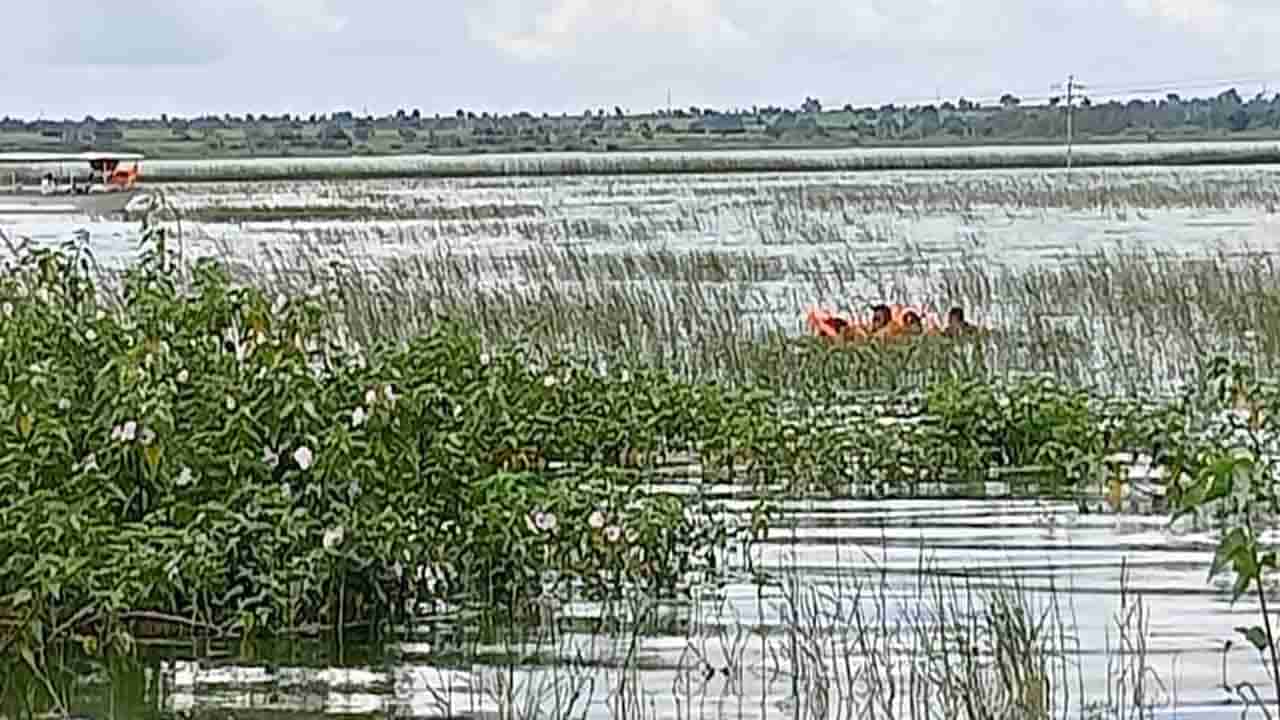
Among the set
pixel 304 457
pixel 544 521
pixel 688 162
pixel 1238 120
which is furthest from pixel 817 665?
pixel 1238 120

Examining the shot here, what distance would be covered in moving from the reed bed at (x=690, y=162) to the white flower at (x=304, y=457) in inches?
2822

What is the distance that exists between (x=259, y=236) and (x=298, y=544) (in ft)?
104

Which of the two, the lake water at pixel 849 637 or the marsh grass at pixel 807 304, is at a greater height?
the marsh grass at pixel 807 304

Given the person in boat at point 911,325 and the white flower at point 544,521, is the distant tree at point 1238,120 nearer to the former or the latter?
the person in boat at point 911,325

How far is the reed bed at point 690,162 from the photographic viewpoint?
88.2 metres

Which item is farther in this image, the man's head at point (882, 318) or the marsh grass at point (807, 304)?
the man's head at point (882, 318)

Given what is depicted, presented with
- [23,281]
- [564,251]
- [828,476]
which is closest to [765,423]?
[828,476]

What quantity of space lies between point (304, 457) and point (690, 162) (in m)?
89.2

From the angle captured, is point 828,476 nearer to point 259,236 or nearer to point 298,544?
point 298,544

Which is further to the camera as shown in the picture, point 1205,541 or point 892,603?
point 1205,541

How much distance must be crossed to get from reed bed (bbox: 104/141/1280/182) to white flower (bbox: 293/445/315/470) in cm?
7169

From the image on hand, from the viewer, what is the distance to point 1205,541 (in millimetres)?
12172

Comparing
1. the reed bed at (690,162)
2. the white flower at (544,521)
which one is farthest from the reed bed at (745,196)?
the white flower at (544,521)

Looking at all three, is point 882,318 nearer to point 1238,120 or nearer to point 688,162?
point 688,162
